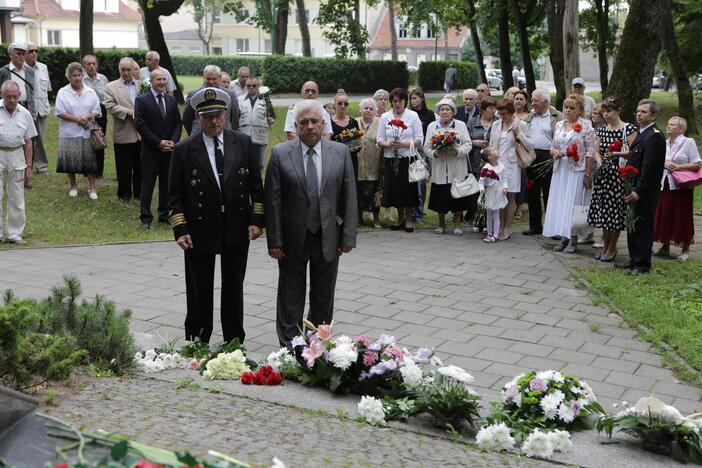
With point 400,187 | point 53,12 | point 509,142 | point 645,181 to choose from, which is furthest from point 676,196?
point 53,12

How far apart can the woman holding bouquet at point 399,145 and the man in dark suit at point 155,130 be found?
3036 millimetres

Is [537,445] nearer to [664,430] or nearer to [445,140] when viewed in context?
[664,430]

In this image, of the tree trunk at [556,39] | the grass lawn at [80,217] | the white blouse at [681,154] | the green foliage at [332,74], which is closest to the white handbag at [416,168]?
the grass lawn at [80,217]

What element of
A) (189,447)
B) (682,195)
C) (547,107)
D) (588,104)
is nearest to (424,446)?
(189,447)

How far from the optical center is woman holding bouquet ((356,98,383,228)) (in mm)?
14164

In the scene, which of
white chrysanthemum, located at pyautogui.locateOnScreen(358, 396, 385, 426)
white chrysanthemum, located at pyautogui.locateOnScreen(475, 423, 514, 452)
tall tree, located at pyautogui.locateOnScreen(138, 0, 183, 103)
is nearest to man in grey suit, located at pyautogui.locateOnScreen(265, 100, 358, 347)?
white chrysanthemum, located at pyautogui.locateOnScreen(358, 396, 385, 426)

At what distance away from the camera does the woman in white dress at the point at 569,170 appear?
489 inches

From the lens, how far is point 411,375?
6.04m

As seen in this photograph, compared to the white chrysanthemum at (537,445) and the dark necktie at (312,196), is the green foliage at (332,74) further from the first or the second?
the white chrysanthemum at (537,445)

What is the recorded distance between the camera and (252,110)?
1498 centimetres

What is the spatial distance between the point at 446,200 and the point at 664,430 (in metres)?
8.74

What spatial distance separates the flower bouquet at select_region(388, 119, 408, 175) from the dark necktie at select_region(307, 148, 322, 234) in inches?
255

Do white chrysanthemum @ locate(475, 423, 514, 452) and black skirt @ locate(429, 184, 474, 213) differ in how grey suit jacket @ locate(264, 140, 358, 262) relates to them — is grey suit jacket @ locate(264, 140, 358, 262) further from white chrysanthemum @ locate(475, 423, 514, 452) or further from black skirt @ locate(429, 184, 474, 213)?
black skirt @ locate(429, 184, 474, 213)

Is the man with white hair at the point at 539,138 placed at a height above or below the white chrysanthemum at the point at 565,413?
above
